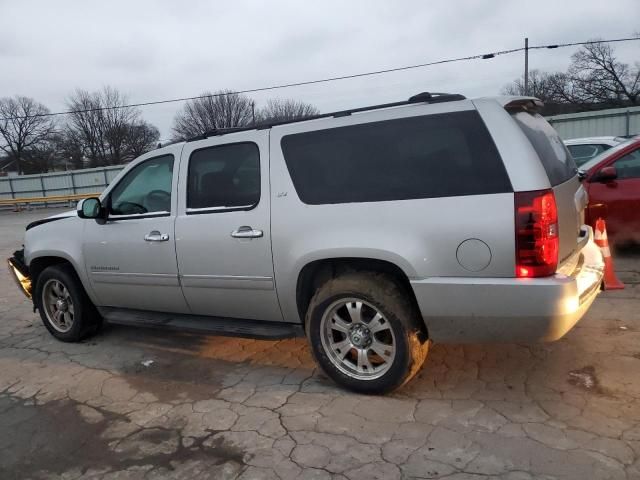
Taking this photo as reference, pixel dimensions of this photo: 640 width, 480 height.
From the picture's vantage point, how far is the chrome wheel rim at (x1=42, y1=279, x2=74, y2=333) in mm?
5051

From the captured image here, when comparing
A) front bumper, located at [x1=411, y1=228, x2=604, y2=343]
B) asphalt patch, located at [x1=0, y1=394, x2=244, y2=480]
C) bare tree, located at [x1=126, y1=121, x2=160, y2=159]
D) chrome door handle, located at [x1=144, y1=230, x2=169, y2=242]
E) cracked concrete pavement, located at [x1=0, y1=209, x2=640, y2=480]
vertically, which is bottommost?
asphalt patch, located at [x1=0, y1=394, x2=244, y2=480]

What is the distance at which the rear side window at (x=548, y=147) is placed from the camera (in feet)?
9.98

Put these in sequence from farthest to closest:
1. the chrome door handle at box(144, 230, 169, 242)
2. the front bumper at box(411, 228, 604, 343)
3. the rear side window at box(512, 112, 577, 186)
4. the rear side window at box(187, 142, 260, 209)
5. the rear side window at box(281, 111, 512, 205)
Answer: the chrome door handle at box(144, 230, 169, 242) < the rear side window at box(187, 142, 260, 209) < the rear side window at box(512, 112, 577, 186) < the rear side window at box(281, 111, 512, 205) < the front bumper at box(411, 228, 604, 343)

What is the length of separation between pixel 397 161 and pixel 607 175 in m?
3.91

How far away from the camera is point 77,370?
4.39 metres

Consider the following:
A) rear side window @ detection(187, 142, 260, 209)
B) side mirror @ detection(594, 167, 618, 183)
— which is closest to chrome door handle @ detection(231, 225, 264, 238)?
rear side window @ detection(187, 142, 260, 209)

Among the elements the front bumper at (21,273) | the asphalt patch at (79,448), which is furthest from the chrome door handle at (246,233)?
the front bumper at (21,273)

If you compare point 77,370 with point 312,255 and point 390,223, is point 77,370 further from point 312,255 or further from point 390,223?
point 390,223

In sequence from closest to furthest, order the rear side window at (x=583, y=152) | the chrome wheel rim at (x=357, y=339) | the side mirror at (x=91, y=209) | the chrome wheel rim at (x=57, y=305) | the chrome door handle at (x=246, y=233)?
the chrome wheel rim at (x=357, y=339)
the chrome door handle at (x=246, y=233)
the side mirror at (x=91, y=209)
the chrome wheel rim at (x=57, y=305)
the rear side window at (x=583, y=152)

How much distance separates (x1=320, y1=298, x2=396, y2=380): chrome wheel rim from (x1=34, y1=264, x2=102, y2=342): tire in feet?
9.01

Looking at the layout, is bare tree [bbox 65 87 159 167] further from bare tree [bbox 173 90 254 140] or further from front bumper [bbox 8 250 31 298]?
front bumper [bbox 8 250 31 298]

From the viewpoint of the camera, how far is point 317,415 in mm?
3248

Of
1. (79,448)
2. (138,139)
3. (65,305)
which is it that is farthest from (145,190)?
(138,139)

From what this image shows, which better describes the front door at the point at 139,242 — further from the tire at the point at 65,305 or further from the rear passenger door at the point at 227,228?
the tire at the point at 65,305
